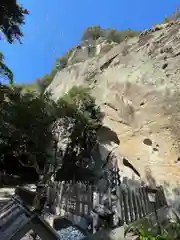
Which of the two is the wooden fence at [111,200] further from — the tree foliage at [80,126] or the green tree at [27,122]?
the green tree at [27,122]

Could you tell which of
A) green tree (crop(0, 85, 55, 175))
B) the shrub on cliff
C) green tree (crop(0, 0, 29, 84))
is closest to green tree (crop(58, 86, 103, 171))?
green tree (crop(0, 85, 55, 175))

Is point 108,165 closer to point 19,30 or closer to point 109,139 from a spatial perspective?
point 109,139

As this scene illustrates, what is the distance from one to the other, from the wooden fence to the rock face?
2520 millimetres

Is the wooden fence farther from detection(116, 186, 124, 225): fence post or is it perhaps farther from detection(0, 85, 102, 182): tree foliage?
detection(0, 85, 102, 182): tree foliage

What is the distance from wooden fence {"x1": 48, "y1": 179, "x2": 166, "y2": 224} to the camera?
23.0 ft

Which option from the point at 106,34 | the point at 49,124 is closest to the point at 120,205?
the point at 49,124

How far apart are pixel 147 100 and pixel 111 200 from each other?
23.5ft

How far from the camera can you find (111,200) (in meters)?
6.98

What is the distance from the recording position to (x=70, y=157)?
17.4 metres

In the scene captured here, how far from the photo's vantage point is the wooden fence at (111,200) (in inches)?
275

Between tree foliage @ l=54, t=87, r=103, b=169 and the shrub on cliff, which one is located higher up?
the shrub on cliff

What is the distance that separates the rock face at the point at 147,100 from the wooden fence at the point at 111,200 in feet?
8.27

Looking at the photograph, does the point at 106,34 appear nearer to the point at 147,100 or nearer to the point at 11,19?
the point at 147,100

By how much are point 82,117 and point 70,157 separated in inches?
105
